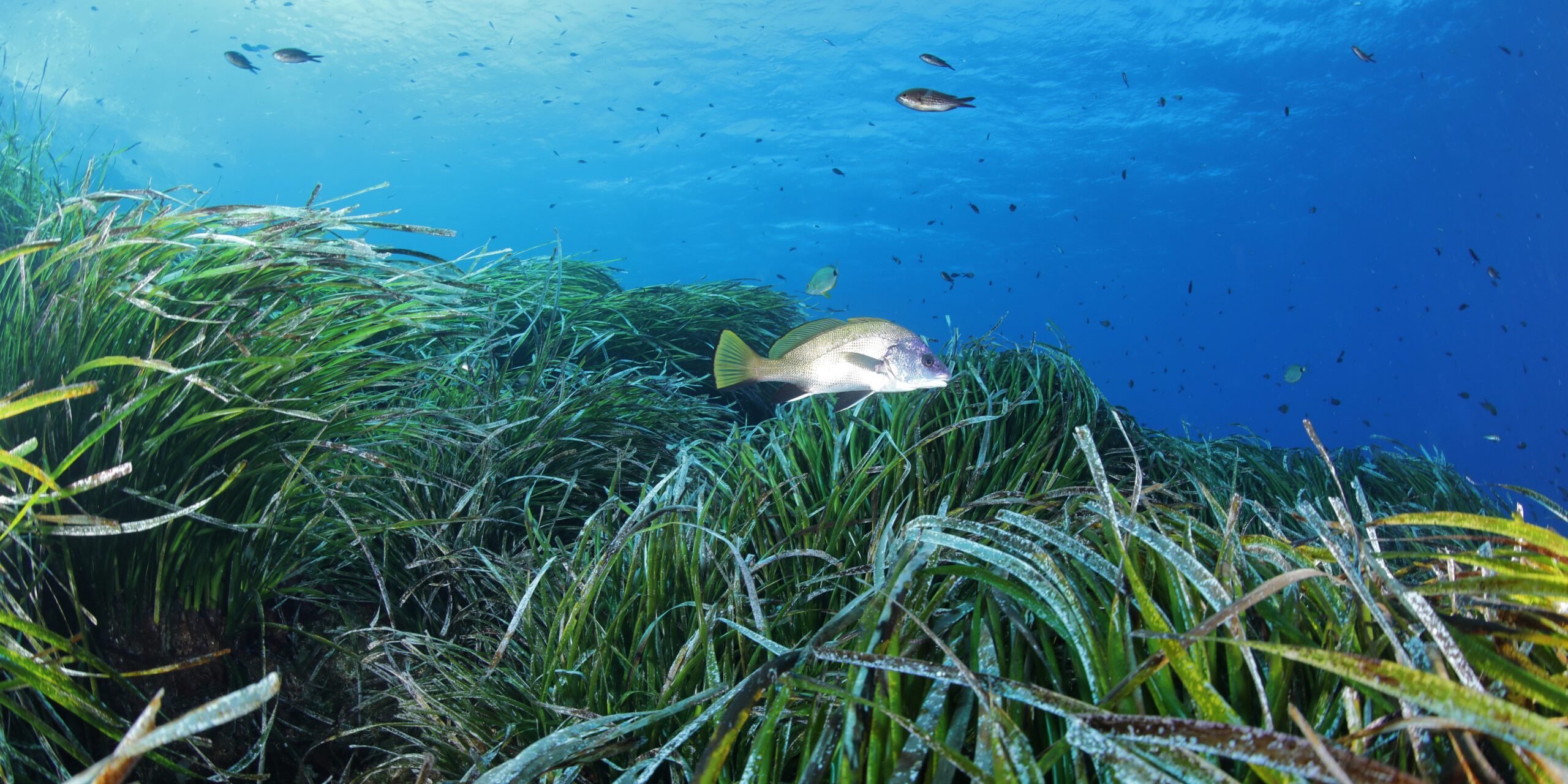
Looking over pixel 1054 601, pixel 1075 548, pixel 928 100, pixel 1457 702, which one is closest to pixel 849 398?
pixel 1075 548

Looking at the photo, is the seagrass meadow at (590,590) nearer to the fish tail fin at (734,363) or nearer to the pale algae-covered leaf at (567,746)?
the pale algae-covered leaf at (567,746)

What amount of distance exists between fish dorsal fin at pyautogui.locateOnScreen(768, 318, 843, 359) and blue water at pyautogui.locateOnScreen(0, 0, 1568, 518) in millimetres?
2387

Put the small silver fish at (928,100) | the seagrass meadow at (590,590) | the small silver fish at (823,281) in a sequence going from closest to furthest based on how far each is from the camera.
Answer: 1. the seagrass meadow at (590,590)
2. the small silver fish at (928,100)
3. the small silver fish at (823,281)

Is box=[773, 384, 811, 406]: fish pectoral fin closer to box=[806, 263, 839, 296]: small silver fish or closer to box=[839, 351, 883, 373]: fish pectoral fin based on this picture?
box=[839, 351, 883, 373]: fish pectoral fin

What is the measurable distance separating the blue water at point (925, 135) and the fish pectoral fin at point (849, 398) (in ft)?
7.76

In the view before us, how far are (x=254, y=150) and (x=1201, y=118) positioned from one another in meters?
74.3

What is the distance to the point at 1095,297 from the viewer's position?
77750 millimetres

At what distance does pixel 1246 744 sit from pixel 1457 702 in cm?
19

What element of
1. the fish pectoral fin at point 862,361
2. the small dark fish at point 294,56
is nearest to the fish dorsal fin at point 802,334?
the fish pectoral fin at point 862,361

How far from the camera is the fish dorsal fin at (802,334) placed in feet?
10.8

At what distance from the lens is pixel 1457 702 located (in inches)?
24.0

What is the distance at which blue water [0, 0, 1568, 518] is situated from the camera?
29.3m

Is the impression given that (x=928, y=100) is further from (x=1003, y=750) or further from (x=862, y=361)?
(x=1003, y=750)

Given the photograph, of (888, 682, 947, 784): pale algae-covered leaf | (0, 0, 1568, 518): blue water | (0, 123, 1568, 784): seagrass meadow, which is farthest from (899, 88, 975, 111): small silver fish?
(888, 682, 947, 784): pale algae-covered leaf
